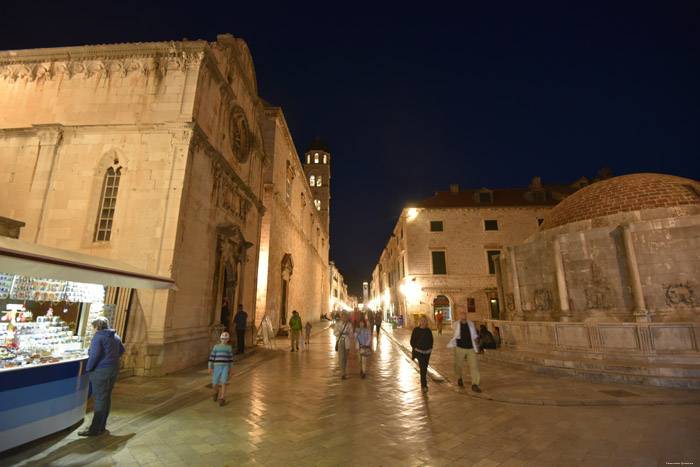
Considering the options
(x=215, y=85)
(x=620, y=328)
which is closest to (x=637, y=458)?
(x=620, y=328)

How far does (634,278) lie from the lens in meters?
9.15

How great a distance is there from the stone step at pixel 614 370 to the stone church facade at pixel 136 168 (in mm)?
10157

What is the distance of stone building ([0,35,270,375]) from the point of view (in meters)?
9.07

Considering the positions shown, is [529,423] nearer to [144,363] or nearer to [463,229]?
[144,363]

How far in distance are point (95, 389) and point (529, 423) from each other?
21.2 ft

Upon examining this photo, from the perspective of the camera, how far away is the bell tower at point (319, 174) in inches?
2019

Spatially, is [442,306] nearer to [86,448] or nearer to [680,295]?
[680,295]

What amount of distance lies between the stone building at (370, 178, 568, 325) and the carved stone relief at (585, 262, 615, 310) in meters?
16.3

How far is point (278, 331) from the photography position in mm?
20297

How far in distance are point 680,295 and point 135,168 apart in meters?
16.4

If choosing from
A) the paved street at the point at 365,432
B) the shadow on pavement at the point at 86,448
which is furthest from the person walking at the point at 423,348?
the shadow on pavement at the point at 86,448

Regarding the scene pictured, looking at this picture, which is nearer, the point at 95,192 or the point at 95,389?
the point at 95,389

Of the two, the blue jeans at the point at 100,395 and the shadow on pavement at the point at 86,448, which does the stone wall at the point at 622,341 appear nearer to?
the shadow on pavement at the point at 86,448

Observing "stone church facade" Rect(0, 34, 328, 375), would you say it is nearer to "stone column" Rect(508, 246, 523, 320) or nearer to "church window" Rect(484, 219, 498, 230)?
"stone column" Rect(508, 246, 523, 320)
